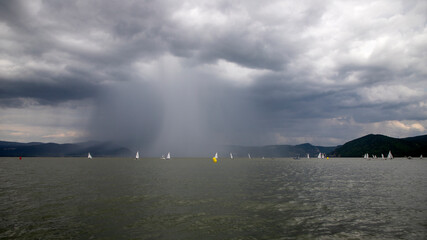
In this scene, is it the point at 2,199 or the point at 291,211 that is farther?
the point at 2,199

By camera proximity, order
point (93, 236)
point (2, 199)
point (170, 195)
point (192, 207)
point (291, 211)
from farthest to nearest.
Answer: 1. point (170, 195)
2. point (2, 199)
3. point (192, 207)
4. point (291, 211)
5. point (93, 236)

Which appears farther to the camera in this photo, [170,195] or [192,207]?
[170,195]

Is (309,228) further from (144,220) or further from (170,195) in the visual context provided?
(170,195)

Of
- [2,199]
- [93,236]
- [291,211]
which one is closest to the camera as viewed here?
[93,236]

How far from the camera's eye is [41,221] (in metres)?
27.6

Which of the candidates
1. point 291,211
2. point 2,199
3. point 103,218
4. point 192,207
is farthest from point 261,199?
point 2,199

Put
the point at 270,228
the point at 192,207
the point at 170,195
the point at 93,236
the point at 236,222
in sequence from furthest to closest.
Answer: the point at 170,195
the point at 192,207
the point at 236,222
the point at 270,228
the point at 93,236

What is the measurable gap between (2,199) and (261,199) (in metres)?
40.4

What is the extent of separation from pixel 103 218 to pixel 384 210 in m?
35.2

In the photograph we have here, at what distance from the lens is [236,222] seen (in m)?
27.4

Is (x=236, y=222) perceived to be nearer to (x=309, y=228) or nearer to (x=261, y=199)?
(x=309, y=228)

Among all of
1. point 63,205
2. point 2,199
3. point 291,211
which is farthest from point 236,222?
point 2,199

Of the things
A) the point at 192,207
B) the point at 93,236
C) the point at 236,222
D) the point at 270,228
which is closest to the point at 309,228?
the point at 270,228

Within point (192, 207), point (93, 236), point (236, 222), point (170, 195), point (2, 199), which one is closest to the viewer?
point (93, 236)
